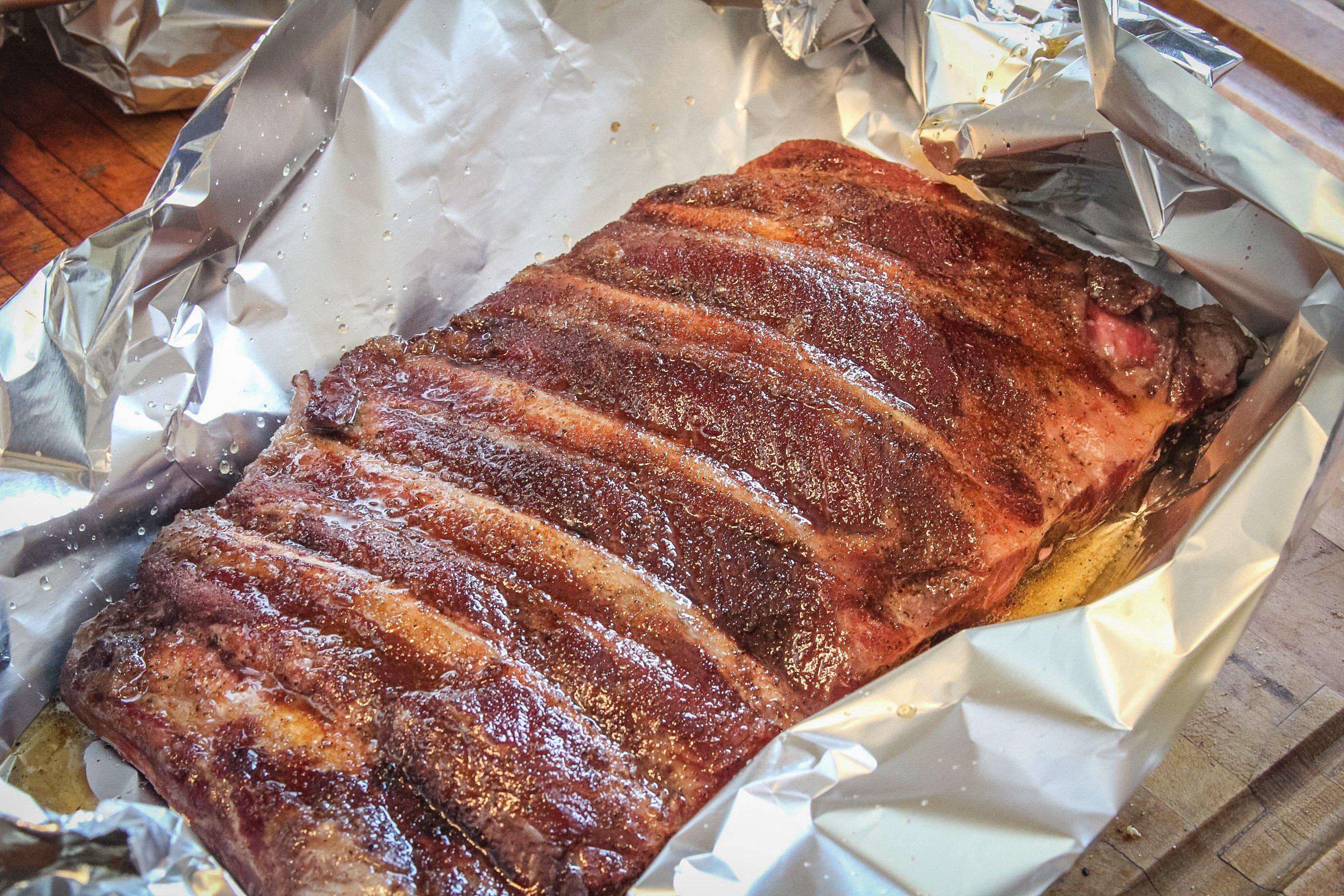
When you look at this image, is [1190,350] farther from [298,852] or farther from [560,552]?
[298,852]

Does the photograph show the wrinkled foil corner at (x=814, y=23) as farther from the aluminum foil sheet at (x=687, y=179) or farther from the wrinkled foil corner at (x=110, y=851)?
the wrinkled foil corner at (x=110, y=851)

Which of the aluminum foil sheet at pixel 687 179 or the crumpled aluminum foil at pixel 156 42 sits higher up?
the crumpled aluminum foil at pixel 156 42

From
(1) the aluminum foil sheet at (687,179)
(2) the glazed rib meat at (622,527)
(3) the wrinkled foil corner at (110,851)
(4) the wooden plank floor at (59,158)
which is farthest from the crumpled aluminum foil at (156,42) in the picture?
(3) the wrinkled foil corner at (110,851)

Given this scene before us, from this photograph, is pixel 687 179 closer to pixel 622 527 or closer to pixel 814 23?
pixel 814 23

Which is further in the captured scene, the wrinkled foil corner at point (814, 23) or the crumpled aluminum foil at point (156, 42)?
the wrinkled foil corner at point (814, 23)

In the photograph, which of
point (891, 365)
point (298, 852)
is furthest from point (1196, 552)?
point (298, 852)
